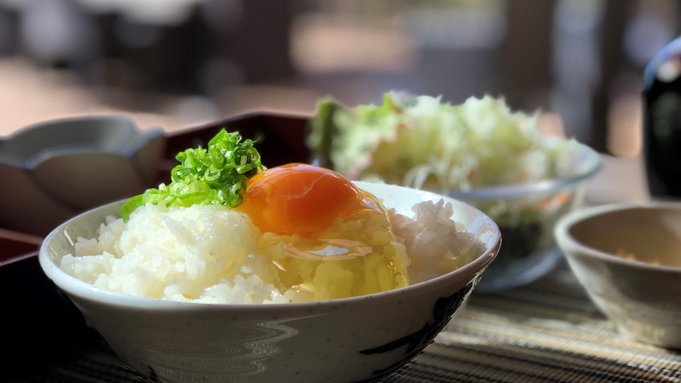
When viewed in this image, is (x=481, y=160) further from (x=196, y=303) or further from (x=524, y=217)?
(x=196, y=303)

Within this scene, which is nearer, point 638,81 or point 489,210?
point 489,210

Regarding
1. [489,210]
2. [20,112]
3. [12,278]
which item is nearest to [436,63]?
[20,112]

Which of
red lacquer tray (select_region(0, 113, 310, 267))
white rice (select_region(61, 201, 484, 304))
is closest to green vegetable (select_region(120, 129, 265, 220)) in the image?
white rice (select_region(61, 201, 484, 304))

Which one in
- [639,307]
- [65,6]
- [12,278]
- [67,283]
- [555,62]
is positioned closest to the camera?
[67,283]

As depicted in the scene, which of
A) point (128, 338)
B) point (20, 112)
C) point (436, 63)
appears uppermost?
point (128, 338)

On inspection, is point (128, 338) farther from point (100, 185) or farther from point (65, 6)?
point (65, 6)

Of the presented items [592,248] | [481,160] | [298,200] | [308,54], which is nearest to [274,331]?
[298,200]

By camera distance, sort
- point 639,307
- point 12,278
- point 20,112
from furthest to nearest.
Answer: point 20,112 → point 639,307 → point 12,278
